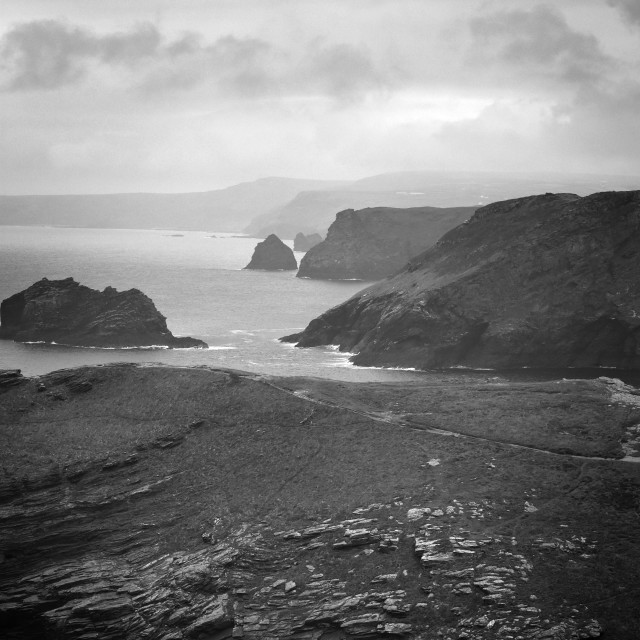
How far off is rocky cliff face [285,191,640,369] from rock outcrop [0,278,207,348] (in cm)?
2462

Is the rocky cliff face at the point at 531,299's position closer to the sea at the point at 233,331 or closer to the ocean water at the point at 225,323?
the sea at the point at 233,331

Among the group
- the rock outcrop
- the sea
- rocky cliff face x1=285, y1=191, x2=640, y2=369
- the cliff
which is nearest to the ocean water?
the sea

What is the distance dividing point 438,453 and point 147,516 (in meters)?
15.7

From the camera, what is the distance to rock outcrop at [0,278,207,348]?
352 feet

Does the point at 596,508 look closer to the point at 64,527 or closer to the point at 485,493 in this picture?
the point at 485,493

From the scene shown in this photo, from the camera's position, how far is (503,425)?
50.7 metres

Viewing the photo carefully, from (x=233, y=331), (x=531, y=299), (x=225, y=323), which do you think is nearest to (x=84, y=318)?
(x=233, y=331)

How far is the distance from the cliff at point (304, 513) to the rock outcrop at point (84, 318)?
51.8 m

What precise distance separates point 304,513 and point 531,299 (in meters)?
61.2

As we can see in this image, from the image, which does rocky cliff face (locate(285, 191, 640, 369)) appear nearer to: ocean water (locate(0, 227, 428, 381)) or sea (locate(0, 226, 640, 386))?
sea (locate(0, 226, 640, 386))

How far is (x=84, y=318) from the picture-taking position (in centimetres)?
11144

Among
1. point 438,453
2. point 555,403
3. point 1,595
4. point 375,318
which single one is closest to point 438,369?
point 375,318

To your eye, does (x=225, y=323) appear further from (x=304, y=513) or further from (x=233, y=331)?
(x=304, y=513)

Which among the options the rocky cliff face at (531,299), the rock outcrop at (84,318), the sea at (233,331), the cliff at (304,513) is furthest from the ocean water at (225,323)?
the cliff at (304,513)
